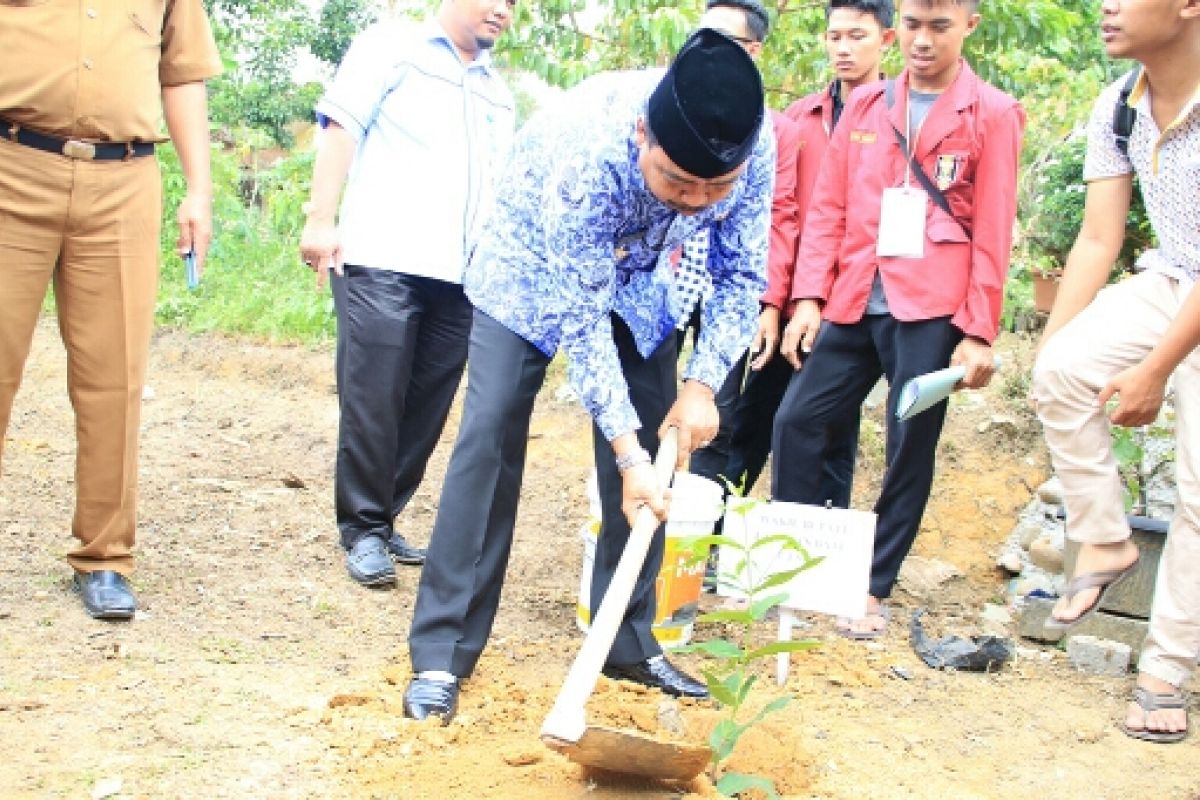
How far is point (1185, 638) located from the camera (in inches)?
135

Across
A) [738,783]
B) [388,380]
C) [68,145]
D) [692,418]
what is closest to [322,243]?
[388,380]

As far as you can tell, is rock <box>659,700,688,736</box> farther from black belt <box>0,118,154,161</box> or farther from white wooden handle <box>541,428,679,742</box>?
black belt <box>0,118,154,161</box>

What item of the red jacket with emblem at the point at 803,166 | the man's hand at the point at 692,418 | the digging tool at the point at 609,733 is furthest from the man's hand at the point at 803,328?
the digging tool at the point at 609,733

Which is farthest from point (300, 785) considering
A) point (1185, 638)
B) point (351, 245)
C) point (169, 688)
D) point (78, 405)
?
point (1185, 638)

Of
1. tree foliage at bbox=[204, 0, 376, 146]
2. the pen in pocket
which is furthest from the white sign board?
tree foliage at bbox=[204, 0, 376, 146]

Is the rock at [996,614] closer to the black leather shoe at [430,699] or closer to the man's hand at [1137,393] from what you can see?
the man's hand at [1137,393]

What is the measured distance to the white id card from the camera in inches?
157

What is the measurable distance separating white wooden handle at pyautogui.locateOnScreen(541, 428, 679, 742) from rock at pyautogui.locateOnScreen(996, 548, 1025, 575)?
8.08ft

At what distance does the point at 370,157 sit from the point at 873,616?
2.18m

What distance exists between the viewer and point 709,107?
243 cm

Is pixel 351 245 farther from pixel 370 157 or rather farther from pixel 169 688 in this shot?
pixel 169 688

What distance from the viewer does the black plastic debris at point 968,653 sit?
3826 mm

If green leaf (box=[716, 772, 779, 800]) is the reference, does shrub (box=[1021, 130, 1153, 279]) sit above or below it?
above

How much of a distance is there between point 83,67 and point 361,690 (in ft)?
5.64
